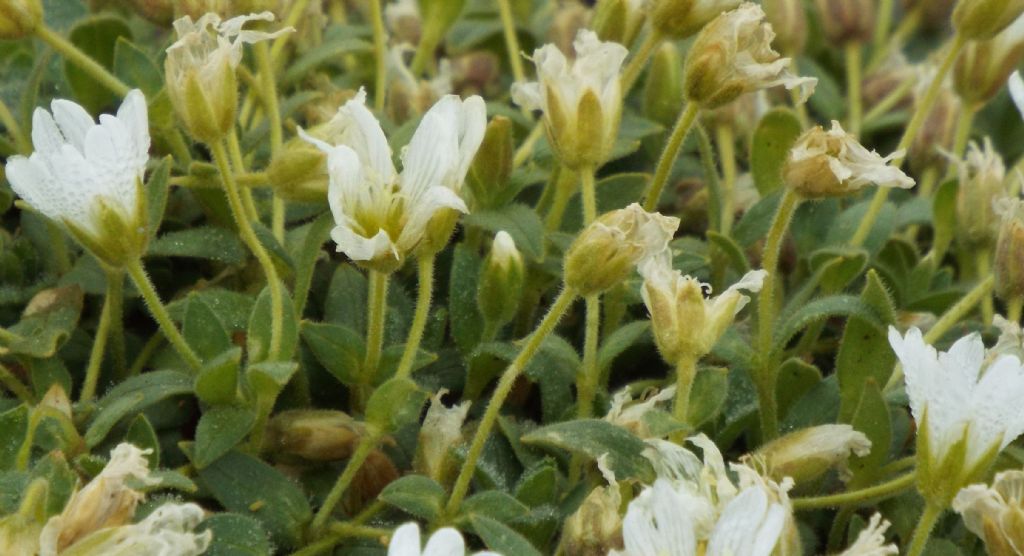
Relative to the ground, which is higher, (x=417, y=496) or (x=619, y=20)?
(x=619, y=20)

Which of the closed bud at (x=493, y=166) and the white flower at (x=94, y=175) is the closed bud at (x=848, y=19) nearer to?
the closed bud at (x=493, y=166)

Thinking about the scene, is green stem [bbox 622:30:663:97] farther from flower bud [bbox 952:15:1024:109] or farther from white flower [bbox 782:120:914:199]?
Answer: flower bud [bbox 952:15:1024:109]

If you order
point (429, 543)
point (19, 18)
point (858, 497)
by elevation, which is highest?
point (19, 18)

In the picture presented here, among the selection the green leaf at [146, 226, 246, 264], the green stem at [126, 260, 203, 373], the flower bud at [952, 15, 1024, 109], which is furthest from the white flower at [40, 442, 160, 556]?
the flower bud at [952, 15, 1024, 109]

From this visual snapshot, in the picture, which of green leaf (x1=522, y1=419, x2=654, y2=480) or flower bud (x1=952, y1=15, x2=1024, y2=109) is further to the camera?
flower bud (x1=952, y1=15, x2=1024, y2=109)

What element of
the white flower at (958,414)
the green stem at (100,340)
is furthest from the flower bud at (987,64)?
the green stem at (100,340)

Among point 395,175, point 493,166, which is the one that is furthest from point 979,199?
point 395,175

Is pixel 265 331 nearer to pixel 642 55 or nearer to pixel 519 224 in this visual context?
pixel 519 224
